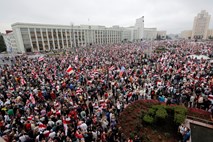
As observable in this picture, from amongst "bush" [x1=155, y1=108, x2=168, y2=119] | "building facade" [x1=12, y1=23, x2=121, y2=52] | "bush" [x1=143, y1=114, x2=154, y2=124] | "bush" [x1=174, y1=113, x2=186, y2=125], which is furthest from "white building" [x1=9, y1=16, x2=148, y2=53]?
"bush" [x1=143, y1=114, x2=154, y2=124]

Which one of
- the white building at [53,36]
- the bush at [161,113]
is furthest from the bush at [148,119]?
the white building at [53,36]

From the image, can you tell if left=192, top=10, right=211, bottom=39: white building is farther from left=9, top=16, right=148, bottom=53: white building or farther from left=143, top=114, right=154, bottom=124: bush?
left=143, top=114, right=154, bottom=124: bush

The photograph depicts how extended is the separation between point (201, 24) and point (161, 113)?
154 m

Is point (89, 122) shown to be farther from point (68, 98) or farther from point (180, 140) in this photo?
point (180, 140)

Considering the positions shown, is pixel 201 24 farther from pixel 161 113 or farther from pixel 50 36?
pixel 161 113

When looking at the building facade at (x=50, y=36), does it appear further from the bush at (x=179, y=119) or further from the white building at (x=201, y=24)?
the white building at (x=201, y=24)

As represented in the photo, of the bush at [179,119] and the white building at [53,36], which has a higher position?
the white building at [53,36]

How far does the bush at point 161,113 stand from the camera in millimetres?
8242

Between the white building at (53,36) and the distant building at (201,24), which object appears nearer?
the white building at (53,36)

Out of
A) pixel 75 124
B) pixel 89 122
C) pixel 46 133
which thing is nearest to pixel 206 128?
pixel 89 122

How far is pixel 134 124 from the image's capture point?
811 centimetres

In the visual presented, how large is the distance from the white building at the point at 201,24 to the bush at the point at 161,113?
148 m

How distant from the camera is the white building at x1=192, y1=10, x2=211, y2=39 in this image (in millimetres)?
124925

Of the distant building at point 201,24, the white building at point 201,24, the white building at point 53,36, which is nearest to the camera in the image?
the white building at point 53,36
